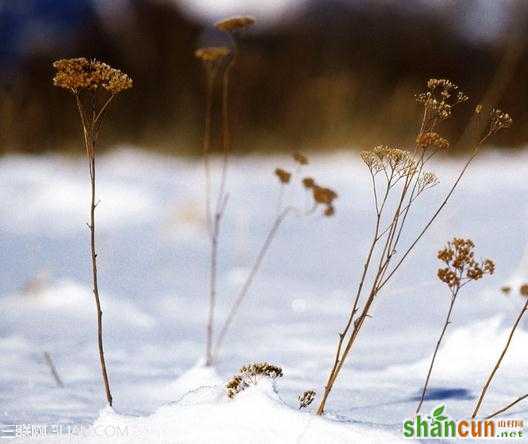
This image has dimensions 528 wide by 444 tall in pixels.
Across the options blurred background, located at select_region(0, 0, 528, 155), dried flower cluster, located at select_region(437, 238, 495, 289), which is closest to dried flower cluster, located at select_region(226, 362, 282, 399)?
dried flower cluster, located at select_region(437, 238, 495, 289)

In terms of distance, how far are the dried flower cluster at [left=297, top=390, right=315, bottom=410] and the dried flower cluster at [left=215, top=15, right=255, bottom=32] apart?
135 cm

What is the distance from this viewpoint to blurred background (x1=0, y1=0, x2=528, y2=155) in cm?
509

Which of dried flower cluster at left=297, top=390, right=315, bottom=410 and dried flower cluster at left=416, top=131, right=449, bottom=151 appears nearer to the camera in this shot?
dried flower cluster at left=416, top=131, right=449, bottom=151

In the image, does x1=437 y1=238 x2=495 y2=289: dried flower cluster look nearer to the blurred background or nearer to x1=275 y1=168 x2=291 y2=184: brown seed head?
x1=275 y1=168 x2=291 y2=184: brown seed head

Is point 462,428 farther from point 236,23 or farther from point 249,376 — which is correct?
point 236,23

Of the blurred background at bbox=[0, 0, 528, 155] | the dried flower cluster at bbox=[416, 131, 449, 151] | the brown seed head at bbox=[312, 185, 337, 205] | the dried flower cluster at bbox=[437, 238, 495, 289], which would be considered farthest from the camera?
the blurred background at bbox=[0, 0, 528, 155]

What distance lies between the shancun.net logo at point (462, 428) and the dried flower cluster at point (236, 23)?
4.91 feet

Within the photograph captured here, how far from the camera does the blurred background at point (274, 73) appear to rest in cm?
509

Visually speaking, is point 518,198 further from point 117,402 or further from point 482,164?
point 117,402

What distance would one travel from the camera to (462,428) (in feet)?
5.32

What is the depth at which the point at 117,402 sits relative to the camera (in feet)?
7.32

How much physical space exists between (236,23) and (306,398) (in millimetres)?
1386

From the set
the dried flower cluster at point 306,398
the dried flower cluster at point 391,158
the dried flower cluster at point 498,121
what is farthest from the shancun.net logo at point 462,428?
the dried flower cluster at point 498,121

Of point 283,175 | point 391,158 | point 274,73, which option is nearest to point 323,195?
point 283,175
